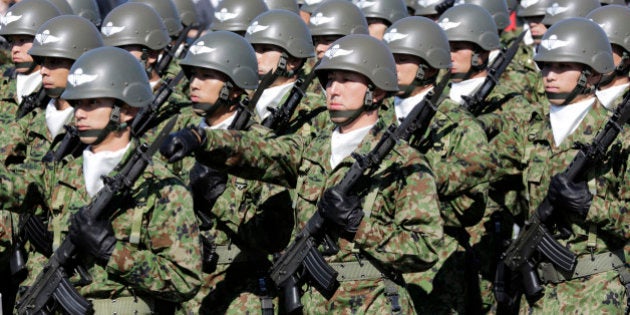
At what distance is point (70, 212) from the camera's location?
7691mm

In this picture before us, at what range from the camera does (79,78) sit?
7.93 metres

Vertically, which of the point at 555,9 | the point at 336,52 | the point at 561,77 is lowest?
the point at 555,9

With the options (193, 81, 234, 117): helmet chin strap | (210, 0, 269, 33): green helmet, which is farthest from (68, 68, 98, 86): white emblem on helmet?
(210, 0, 269, 33): green helmet

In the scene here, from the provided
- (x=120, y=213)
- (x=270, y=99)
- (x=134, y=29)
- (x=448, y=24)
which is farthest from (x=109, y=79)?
(x=448, y=24)

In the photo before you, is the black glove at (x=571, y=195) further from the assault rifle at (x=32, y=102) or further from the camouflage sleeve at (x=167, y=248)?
the assault rifle at (x=32, y=102)

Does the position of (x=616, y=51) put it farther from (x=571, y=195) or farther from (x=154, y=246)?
(x=154, y=246)

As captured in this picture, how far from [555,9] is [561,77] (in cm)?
433

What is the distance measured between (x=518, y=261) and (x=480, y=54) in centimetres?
338

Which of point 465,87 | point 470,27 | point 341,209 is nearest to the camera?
point 341,209

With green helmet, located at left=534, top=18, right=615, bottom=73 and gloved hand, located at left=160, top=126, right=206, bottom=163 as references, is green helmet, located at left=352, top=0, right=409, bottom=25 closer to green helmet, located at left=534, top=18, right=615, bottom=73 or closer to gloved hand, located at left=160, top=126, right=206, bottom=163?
green helmet, located at left=534, top=18, right=615, bottom=73

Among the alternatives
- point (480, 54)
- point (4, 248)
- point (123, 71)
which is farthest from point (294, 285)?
point (480, 54)

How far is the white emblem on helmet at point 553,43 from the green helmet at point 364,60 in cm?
144

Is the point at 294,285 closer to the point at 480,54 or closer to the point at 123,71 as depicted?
the point at 123,71

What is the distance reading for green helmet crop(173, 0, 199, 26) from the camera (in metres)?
14.8
